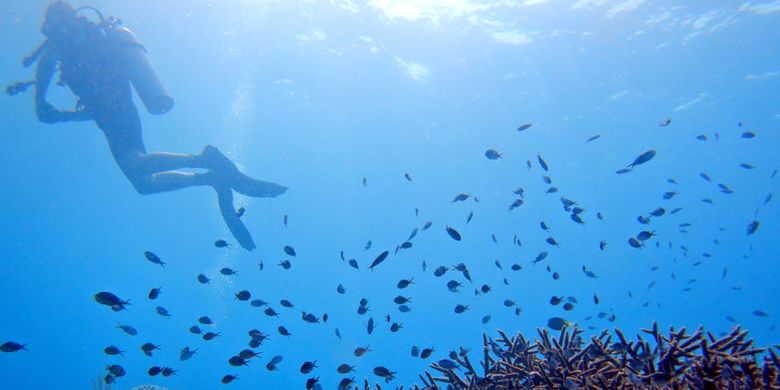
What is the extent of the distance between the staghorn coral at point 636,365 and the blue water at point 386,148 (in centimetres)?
652

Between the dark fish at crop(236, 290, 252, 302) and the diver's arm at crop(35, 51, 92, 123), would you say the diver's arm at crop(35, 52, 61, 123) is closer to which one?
the diver's arm at crop(35, 51, 92, 123)

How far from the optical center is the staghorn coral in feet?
11.5

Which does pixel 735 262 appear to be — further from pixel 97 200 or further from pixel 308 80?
pixel 97 200

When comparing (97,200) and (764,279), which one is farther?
(764,279)

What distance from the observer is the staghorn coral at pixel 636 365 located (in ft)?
11.5

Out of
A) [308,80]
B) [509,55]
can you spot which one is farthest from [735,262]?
[308,80]

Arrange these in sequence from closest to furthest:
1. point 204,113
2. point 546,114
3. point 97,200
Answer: point 546,114
point 204,113
point 97,200

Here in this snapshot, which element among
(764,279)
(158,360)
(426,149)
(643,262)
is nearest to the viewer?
(426,149)

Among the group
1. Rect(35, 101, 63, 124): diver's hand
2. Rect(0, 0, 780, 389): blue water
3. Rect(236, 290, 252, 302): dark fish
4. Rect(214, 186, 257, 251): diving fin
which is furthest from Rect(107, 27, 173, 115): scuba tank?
Rect(0, 0, 780, 389): blue water

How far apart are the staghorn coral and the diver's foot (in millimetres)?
8720

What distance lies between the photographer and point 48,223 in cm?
6194

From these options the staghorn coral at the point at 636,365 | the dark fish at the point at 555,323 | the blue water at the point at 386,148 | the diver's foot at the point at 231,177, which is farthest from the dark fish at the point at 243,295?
the blue water at the point at 386,148

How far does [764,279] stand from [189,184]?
164 meters

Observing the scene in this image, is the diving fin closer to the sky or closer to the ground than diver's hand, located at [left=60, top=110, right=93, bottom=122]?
closer to the ground
